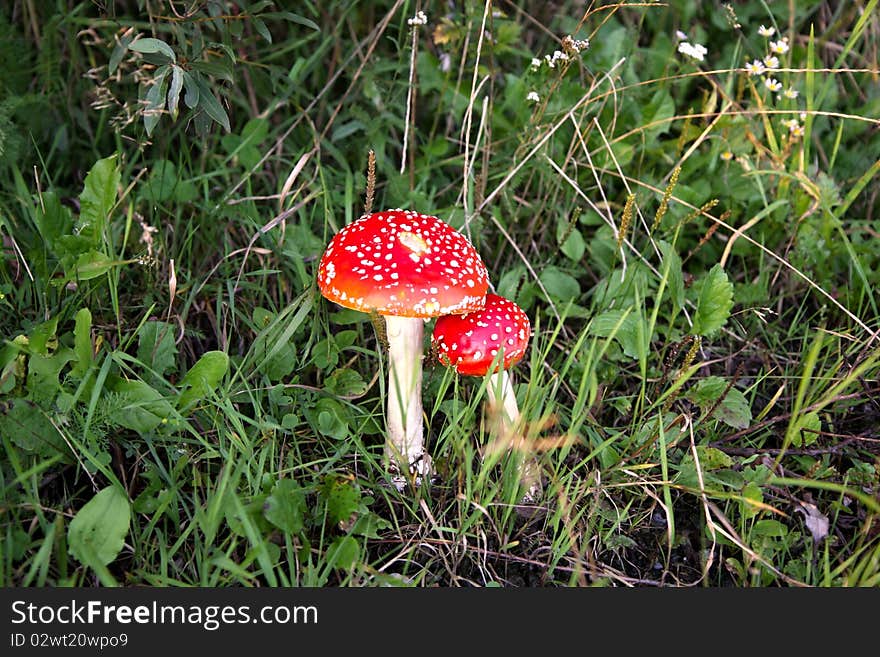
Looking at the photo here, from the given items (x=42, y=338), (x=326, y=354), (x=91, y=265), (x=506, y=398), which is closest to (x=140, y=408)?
(x=42, y=338)

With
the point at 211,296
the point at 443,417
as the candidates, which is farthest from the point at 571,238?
the point at 211,296

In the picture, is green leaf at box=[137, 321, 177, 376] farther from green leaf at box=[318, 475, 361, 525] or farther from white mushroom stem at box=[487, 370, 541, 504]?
white mushroom stem at box=[487, 370, 541, 504]

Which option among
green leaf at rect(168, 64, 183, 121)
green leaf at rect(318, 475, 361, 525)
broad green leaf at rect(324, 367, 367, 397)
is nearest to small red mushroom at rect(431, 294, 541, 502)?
broad green leaf at rect(324, 367, 367, 397)

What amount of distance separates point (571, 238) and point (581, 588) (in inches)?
59.2

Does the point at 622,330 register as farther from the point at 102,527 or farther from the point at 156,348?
the point at 102,527

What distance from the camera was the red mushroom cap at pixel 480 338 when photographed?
2229mm

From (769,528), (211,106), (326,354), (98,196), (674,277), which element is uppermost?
(211,106)

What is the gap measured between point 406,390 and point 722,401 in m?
1.02

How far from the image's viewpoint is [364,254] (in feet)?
6.78

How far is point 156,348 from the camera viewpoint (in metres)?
2.37

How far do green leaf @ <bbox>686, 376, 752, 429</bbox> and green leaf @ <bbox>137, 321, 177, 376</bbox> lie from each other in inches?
67.2

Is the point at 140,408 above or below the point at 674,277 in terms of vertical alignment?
below

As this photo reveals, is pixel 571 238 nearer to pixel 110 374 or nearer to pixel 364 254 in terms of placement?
pixel 364 254

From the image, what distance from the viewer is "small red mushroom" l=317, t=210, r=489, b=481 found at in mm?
2018
